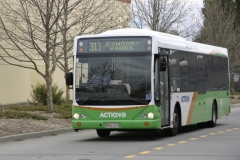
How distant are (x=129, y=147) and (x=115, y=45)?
3.35 m

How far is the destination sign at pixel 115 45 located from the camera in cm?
1916

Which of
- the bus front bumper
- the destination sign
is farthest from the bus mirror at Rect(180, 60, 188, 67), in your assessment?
the bus front bumper

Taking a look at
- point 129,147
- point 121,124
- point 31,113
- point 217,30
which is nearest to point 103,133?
point 121,124

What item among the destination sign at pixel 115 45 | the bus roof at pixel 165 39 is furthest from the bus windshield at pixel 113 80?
the bus roof at pixel 165 39

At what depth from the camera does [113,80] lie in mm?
18984

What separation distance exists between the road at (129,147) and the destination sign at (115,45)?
2.49 metres

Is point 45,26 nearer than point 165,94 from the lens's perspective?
No

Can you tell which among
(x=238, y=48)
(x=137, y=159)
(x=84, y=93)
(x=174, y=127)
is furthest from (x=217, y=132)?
(x=238, y=48)

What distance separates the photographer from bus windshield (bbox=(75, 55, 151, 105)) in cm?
1881

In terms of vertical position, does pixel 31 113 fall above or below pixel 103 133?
above

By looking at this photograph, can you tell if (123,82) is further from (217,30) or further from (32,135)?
(217,30)

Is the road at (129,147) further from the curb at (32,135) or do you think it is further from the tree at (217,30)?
the tree at (217,30)

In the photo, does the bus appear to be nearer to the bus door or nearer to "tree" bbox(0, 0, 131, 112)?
the bus door

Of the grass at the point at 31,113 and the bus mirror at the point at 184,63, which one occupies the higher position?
the bus mirror at the point at 184,63
